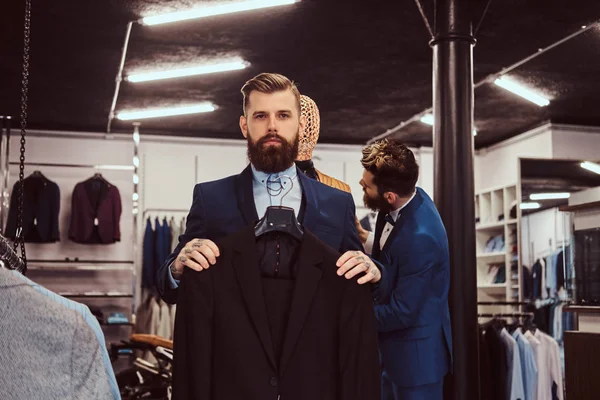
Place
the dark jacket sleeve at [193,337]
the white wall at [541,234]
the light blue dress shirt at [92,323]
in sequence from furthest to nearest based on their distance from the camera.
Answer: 1. the white wall at [541,234]
2. the dark jacket sleeve at [193,337]
3. the light blue dress shirt at [92,323]

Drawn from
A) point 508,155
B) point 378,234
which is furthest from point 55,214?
point 378,234

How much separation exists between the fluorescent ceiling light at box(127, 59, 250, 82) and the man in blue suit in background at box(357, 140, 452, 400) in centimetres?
476

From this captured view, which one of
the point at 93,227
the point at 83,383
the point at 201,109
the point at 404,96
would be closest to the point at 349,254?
the point at 83,383

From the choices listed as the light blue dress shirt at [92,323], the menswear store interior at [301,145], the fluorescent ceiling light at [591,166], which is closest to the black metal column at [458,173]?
the menswear store interior at [301,145]

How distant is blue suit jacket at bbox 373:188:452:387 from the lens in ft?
10.1

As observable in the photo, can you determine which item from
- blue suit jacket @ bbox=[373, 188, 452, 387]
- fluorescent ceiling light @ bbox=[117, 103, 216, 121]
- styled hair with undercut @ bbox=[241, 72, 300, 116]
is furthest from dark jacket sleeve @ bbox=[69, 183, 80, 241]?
styled hair with undercut @ bbox=[241, 72, 300, 116]

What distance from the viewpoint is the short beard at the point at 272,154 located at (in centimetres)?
240

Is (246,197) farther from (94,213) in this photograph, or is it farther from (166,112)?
(94,213)

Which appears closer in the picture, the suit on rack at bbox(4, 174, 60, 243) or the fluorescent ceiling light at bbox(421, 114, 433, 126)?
the suit on rack at bbox(4, 174, 60, 243)

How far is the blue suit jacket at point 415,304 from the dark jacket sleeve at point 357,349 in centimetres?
81

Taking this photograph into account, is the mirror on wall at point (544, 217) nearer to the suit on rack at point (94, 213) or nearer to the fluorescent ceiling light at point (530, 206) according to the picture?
the fluorescent ceiling light at point (530, 206)

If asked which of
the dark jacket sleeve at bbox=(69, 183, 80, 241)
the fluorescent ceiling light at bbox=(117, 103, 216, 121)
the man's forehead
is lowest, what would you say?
the man's forehead

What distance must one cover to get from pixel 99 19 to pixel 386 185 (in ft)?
13.7

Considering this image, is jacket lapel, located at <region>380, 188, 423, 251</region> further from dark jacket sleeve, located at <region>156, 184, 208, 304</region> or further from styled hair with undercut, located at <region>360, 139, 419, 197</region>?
dark jacket sleeve, located at <region>156, 184, 208, 304</region>
